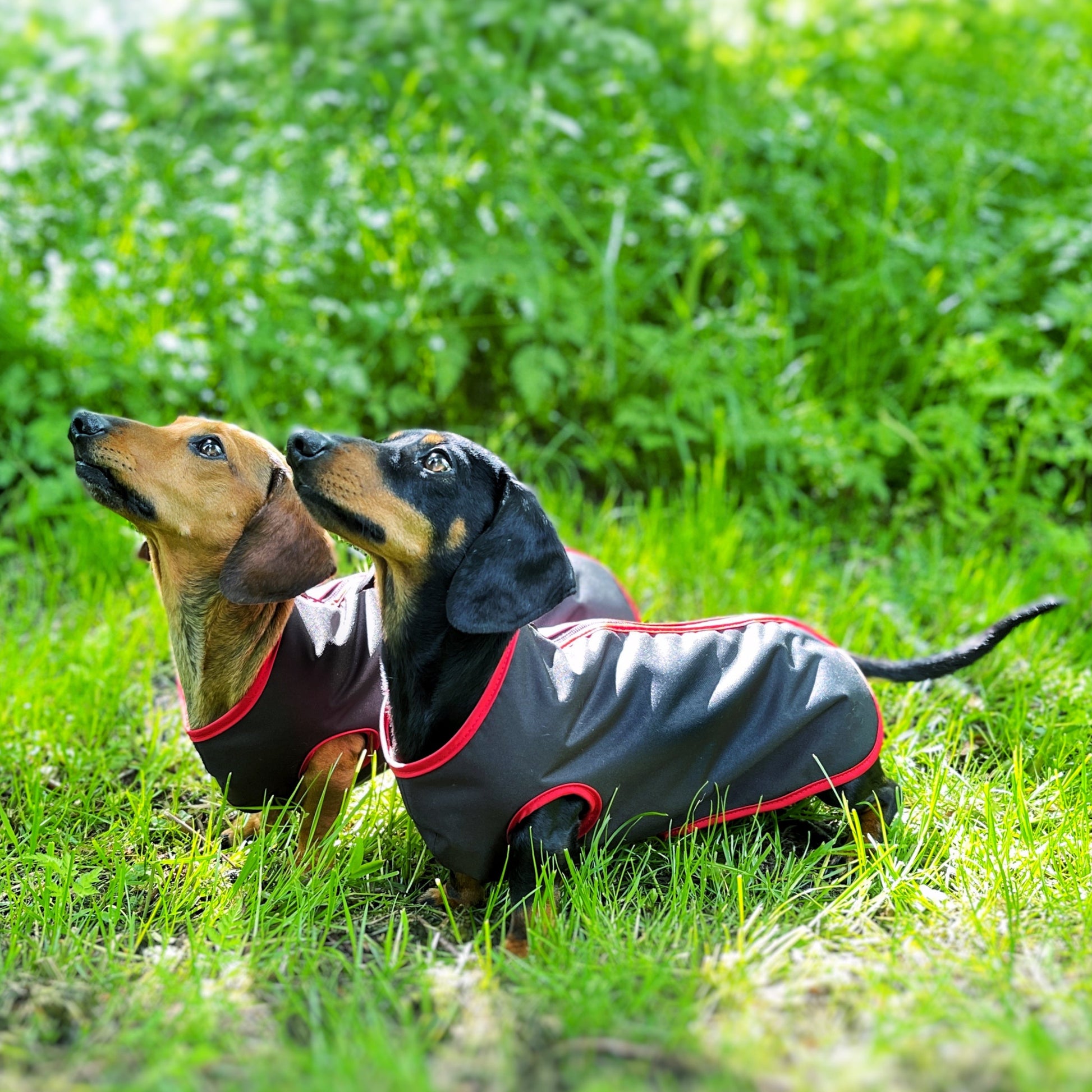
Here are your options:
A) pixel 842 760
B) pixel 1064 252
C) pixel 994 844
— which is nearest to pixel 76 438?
pixel 842 760

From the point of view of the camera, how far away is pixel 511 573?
2.25 m

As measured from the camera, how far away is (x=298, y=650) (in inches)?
104

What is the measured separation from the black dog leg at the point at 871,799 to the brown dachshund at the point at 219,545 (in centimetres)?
121

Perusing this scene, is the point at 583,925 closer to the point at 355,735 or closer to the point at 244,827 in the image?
the point at 355,735

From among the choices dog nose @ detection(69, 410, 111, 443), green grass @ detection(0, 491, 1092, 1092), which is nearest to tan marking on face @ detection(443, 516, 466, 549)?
green grass @ detection(0, 491, 1092, 1092)

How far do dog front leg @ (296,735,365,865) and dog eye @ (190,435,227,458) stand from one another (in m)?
0.76

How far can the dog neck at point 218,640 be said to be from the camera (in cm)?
261

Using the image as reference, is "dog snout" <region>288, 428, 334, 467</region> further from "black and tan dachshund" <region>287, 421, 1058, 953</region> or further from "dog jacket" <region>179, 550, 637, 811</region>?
"dog jacket" <region>179, 550, 637, 811</region>

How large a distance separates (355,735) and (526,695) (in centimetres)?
60

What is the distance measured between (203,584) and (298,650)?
280mm

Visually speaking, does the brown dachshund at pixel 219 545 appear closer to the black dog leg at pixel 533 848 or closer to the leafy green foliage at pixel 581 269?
the black dog leg at pixel 533 848

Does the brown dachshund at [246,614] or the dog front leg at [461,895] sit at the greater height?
the brown dachshund at [246,614]

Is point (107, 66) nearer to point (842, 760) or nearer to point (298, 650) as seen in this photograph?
point (298, 650)

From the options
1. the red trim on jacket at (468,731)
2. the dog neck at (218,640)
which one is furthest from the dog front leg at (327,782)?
the red trim on jacket at (468,731)
